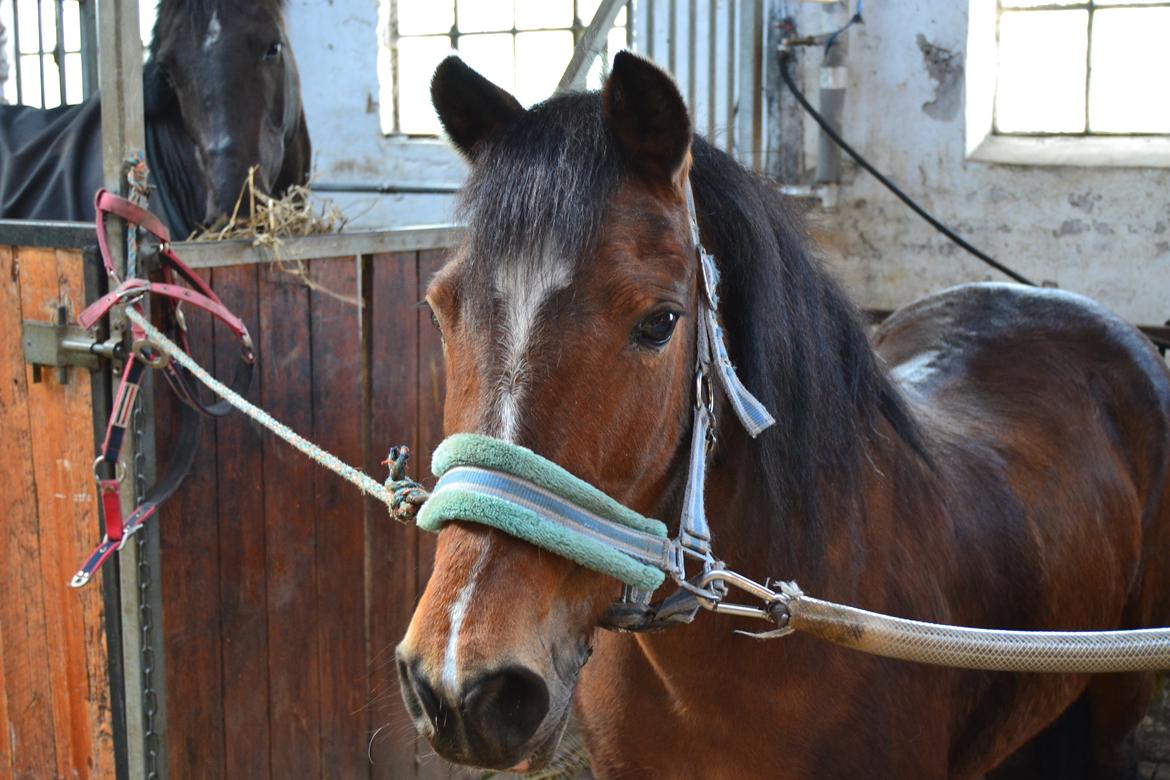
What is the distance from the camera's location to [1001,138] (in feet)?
17.5

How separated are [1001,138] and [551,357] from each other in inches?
186

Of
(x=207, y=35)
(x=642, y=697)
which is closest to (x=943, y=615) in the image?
(x=642, y=697)

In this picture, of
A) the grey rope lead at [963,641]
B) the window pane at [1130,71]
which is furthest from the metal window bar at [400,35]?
the grey rope lead at [963,641]

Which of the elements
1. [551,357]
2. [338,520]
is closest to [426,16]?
[338,520]

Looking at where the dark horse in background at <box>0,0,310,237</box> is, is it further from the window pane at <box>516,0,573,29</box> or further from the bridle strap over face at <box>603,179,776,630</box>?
the window pane at <box>516,0,573,29</box>

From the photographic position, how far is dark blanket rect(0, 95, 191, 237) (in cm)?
315

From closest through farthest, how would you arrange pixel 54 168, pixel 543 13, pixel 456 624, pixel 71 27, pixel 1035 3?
pixel 456 624 → pixel 54 168 → pixel 1035 3 → pixel 543 13 → pixel 71 27

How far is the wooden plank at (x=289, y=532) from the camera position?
8.31 ft

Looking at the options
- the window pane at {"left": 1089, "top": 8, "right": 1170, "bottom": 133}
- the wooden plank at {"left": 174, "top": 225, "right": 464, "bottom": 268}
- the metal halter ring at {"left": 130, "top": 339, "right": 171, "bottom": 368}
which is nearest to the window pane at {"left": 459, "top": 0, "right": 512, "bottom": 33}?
the window pane at {"left": 1089, "top": 8, "right": 1170, "bottom": 133}

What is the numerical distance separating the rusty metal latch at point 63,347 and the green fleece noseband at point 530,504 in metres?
1.15

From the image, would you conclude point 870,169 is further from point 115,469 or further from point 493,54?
point 115,469

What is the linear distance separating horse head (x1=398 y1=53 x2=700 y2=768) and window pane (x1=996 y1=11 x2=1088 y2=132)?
4528mm

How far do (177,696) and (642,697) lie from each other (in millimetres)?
1143

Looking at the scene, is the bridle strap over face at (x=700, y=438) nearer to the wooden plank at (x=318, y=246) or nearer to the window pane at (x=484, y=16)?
the wooden plank at (x=318, y=246)
